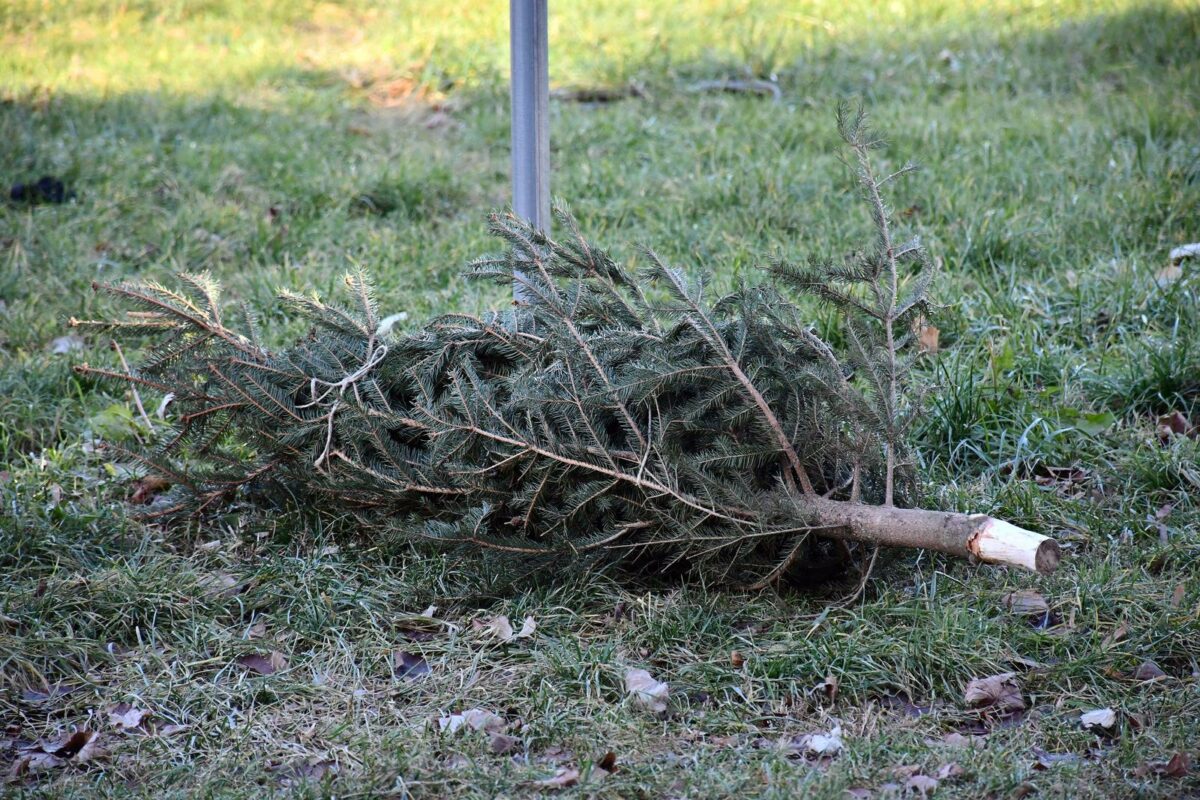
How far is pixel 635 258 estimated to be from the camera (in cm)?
533

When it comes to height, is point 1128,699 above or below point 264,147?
below

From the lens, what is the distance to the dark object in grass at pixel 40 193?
625 centimetres

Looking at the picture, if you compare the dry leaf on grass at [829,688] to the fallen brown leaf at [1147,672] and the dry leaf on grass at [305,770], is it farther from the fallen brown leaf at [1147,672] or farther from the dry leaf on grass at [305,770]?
the dry leaf on grass at [305,770]

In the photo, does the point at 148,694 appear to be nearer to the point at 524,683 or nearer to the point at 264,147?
the point at 524,683

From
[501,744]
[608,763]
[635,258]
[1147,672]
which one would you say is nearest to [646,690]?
[608,763]

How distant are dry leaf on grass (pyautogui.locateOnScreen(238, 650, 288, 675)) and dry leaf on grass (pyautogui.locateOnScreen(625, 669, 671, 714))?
926 millimetres

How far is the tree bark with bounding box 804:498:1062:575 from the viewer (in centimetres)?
288

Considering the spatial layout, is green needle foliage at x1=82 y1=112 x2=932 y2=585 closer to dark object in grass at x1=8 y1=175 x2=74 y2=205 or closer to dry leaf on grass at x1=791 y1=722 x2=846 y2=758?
dry leaf on grass at x1=791 y1=722 x2=846 y2=758

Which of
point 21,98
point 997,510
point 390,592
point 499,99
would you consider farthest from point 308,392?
point 21,98

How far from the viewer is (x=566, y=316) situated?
3.42m

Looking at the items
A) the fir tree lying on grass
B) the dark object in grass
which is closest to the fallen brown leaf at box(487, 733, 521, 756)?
the fir tree lying on grass

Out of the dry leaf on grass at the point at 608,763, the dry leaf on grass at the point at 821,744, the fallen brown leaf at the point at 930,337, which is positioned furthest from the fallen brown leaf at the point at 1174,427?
the dry leaf on grass at the point at 608,763

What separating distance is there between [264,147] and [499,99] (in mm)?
1562

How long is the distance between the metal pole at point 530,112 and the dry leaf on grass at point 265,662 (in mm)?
1319
